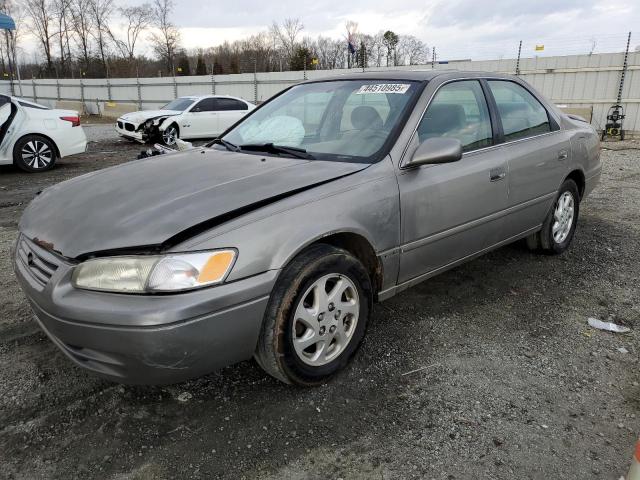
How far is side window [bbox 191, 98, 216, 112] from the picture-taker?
47.1ft

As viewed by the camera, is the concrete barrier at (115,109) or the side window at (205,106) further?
the concrete barrier at (115,109)

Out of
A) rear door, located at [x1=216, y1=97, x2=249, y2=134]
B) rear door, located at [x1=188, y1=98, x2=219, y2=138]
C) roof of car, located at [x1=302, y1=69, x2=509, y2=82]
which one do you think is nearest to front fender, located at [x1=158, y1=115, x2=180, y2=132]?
rear door, located at [x1=188, y1=98, x2=219, y2=138]

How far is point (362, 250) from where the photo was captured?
278 centimetres

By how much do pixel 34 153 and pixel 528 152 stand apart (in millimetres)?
8765

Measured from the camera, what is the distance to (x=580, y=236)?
5180mm

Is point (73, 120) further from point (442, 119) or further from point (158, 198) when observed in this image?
point (442, 119)

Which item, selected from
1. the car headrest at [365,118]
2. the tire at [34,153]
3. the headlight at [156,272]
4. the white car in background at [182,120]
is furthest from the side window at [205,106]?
the headlight at [156,272]

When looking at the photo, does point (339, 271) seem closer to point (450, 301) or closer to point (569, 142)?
point (450, 301)

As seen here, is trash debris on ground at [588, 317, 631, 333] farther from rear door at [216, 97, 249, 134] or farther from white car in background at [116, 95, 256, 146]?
rear door at [216, 97, 249, 134]

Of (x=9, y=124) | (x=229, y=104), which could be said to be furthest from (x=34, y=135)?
(x=229, y=104)

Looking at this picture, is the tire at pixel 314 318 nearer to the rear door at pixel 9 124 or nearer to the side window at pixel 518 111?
the side window at pixel 518 111

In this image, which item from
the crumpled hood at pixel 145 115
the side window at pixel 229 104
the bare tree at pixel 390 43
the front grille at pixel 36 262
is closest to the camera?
the front grille at pixel 36 262

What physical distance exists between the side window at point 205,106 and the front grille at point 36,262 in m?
12.4

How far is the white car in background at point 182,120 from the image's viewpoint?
1369 centimetres
